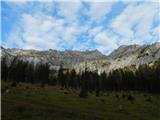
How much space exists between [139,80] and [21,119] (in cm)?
11599

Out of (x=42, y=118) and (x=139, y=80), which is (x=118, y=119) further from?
(x=139, y=80)

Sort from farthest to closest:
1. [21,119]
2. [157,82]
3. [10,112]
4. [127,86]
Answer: [127,86], [157,82], [10,112], [21,119]

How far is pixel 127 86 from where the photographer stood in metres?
139

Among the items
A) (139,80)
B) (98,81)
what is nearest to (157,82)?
(139,80)

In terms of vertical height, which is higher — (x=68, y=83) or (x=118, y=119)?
(x=68, y=83)

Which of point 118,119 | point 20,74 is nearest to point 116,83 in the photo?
point 20,74

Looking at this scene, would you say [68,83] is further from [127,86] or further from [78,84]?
[127,86]

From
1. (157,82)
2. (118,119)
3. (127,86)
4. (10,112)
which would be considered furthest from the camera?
(127,86)

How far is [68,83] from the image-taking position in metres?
145

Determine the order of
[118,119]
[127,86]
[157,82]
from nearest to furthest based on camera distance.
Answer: [118,119] → [157,82] → [127,86]

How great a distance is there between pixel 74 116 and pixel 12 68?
10584 centimetres

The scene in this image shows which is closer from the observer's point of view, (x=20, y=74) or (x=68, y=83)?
(x=20, y=74)

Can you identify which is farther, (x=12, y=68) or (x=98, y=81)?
(x=98, y=81)

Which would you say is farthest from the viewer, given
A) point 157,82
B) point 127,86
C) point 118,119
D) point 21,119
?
point 127,86
